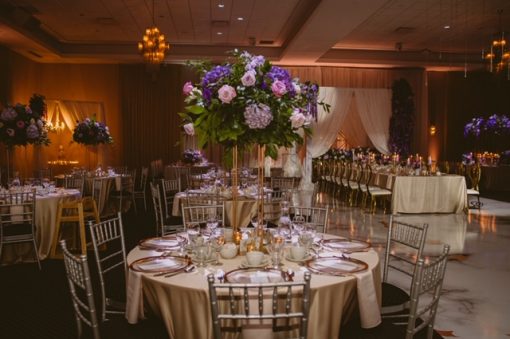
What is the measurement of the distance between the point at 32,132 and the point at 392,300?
19.9 feet

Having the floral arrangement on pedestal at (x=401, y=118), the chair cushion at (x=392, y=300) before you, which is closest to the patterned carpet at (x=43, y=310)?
the chair cushion at (x=392, y=300)

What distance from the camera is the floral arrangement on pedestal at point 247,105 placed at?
96.5 inches

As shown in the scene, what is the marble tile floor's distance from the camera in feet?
11.8

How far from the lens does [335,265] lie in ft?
8.29

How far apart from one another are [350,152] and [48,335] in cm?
1285

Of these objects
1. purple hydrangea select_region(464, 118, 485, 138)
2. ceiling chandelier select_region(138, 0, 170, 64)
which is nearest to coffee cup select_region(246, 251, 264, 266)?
ceiling chandelier select_region(138, 0, 170, 64)

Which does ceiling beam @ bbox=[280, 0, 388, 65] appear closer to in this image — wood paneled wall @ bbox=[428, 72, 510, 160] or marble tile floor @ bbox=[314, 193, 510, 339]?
marble tile floor @ bbox=[314, 193, 510, 339]

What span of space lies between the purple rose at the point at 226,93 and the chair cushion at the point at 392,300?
146 centimetres

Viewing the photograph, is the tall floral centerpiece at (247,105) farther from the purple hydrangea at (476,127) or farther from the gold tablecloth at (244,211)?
the purple hydrangea at (476,127)

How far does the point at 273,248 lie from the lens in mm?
2480

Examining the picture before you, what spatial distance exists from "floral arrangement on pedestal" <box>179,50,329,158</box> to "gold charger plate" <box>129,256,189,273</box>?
66 centimetres

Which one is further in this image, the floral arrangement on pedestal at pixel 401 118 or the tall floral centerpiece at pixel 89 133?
the floral arrangement on pedestal at pixel 401 118

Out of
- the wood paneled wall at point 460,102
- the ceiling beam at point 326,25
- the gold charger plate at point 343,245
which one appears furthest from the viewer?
the wood paneled wall at point 460,102

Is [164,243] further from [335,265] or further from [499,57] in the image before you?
[499,57]
